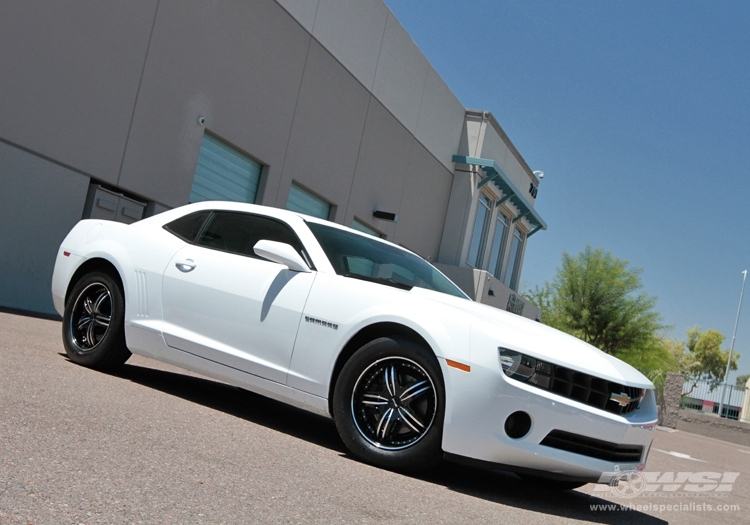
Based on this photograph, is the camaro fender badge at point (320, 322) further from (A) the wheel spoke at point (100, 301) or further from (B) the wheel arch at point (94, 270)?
(A) the wheel spoke at point (100, 301)

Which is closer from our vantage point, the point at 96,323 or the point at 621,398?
the point at 621,398

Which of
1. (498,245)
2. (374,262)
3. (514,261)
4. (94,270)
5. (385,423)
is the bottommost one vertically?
(385,423)

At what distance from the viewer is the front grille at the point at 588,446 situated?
443 cm

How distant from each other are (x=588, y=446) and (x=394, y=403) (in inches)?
41.9

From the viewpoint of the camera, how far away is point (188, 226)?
20.0 ft

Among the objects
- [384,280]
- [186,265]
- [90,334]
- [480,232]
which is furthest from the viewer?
[480,232]

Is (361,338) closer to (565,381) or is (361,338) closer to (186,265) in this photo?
(565,381)

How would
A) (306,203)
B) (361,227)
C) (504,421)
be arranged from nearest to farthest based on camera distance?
(504,421) < (306,203) < (361,227)

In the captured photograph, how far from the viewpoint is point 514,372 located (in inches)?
174

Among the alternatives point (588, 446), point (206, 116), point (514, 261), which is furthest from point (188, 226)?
point (514, 261)

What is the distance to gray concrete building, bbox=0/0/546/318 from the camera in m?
11.3

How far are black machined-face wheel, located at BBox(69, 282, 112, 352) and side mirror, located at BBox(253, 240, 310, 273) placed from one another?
1563mm

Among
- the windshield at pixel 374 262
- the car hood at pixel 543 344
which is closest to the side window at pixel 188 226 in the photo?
the windshield at pixel 374 262

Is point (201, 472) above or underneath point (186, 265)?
underneath
